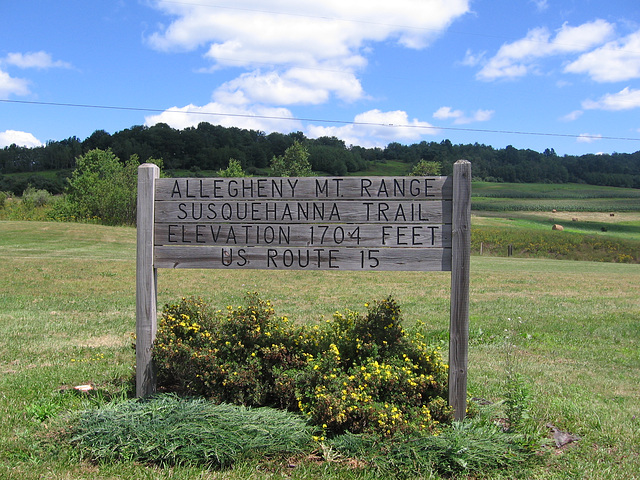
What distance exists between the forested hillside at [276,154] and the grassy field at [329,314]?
67505 millimetres

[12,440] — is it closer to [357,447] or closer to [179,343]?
[179,343]

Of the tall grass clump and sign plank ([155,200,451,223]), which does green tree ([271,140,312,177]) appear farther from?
the tall grass clump

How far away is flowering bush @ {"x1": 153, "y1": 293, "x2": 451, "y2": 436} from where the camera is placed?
4156 millimetres

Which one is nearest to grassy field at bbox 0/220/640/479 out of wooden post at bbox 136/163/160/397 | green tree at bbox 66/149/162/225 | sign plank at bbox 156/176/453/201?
wooden post at bbox 136/163/160/397

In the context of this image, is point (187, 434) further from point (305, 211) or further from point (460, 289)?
point (460, 289)

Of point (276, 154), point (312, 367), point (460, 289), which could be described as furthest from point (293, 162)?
point (460, 289)

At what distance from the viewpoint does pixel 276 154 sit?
98500 millimetres

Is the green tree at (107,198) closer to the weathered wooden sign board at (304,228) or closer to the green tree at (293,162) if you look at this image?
the green tree at (293,162)

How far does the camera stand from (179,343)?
4.68 metres

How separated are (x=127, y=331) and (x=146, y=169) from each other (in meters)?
4.77

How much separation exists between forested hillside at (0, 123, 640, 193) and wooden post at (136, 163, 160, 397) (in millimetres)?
79366

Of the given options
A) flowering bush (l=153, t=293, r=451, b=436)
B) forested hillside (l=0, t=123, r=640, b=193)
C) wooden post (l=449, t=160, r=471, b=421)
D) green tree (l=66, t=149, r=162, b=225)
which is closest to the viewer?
flowering bush (l=153, t=293, r=451, b=436)

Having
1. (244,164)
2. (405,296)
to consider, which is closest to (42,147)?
(244,164)

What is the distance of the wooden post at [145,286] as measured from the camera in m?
4.77
